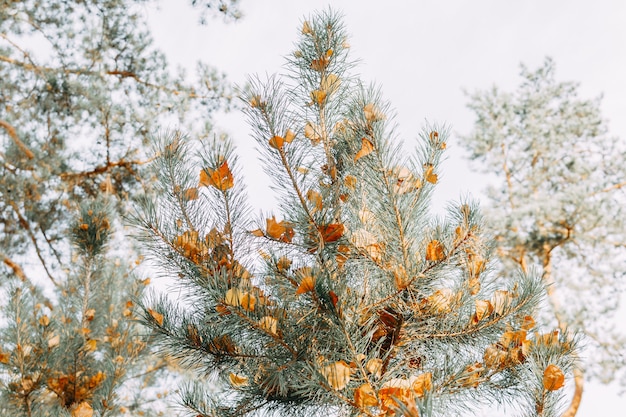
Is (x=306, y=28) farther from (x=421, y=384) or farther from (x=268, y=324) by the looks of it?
(x=421, y=384)

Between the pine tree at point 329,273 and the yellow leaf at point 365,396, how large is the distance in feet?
0.31

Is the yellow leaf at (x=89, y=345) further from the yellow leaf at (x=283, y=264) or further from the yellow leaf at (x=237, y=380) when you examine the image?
the yellow leaf at (x=283, y=264)

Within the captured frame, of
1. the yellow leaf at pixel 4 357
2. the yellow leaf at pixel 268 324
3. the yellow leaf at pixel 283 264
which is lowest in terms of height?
the yellow leaf at pixel 4 357

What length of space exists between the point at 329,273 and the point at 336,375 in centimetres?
24

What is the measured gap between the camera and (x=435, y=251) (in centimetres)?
124

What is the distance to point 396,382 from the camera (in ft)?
3.61

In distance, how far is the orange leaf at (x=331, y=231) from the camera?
4.04 feet

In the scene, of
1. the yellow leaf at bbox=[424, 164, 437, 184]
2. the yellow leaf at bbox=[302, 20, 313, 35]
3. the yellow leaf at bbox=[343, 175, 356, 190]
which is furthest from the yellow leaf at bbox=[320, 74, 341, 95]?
the yellow leaf at bbox=[424, 164, 437, 184]

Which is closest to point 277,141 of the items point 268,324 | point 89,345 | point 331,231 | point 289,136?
point 289,136

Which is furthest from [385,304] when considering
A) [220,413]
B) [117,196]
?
[117,196]

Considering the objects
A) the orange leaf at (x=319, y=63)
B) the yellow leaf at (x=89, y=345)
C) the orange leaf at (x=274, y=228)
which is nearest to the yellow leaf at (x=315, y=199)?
the orange leaf at (x=274, y=228)

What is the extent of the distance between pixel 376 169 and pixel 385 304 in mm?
375

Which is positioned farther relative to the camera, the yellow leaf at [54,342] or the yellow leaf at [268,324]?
the yellow leaf at [54,342]

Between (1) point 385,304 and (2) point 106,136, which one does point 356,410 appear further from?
(2) point 106,136
